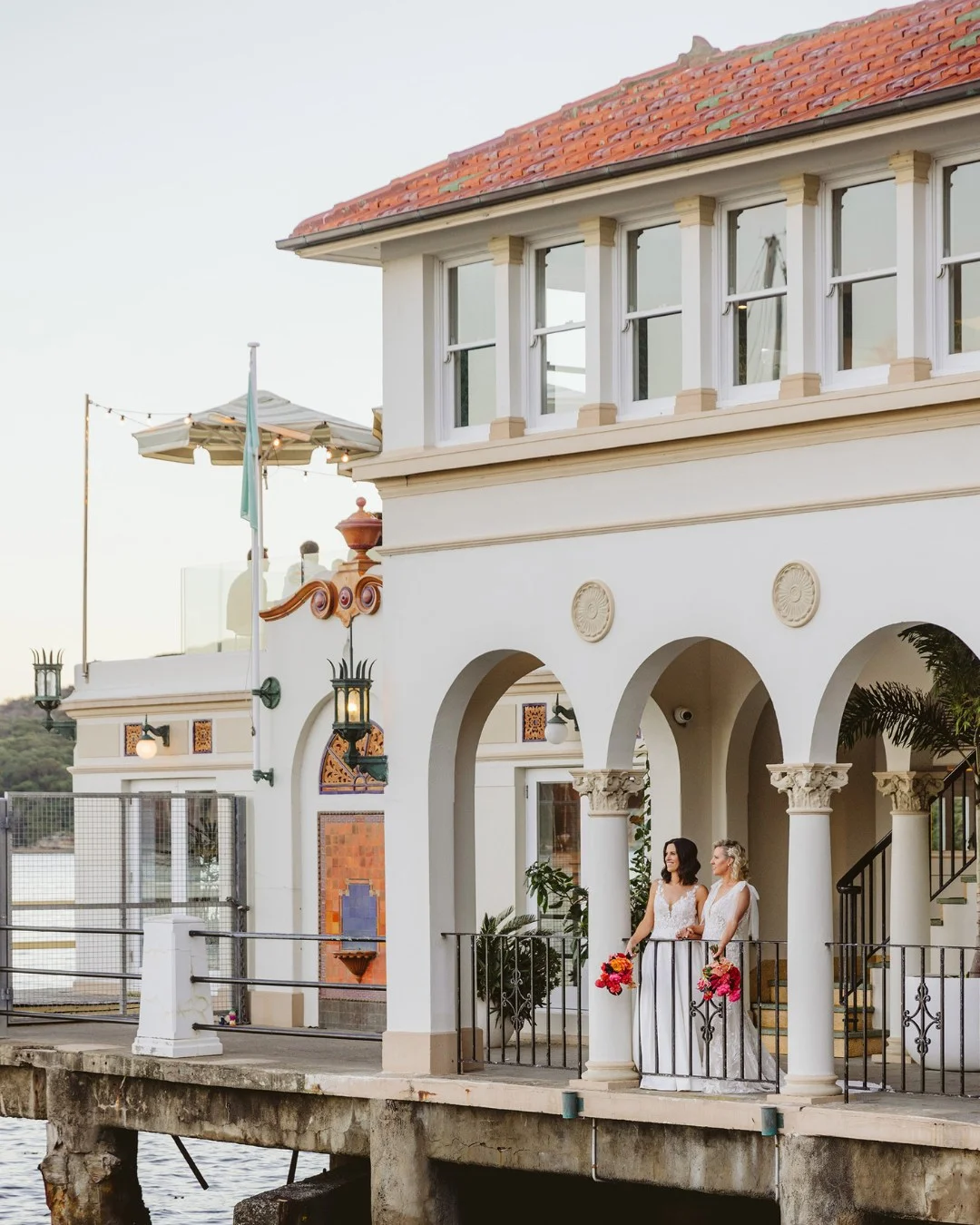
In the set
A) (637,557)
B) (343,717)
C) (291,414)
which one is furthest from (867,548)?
(291,414)

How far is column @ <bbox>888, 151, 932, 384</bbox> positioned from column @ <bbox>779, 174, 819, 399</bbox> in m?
0.60

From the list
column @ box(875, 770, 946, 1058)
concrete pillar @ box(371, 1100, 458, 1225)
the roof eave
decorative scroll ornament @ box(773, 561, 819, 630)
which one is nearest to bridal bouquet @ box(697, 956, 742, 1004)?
decorative scroll ornament @ box(773, 561, 819, 630)

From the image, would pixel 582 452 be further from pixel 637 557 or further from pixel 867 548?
pixel 867 548

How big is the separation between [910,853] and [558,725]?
386 cm

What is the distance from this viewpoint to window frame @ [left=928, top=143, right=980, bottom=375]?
14.1 metres

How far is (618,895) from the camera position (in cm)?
1528

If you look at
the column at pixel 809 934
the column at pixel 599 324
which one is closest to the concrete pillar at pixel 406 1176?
the column at pixel 809 934

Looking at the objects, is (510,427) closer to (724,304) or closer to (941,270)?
(724,304)

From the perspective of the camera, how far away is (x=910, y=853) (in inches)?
704

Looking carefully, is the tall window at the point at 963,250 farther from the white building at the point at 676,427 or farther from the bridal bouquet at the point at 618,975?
the bridal bouquet at the point at 618,975

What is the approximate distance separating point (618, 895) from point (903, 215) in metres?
4.70

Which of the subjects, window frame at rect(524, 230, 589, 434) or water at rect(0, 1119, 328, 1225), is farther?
water at rect(0, 1119, 328, 1225)

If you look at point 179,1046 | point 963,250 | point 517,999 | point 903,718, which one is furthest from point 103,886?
point 963,250

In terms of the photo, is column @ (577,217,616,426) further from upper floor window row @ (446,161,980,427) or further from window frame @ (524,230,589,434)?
window frame @ (524,230,589,434)
